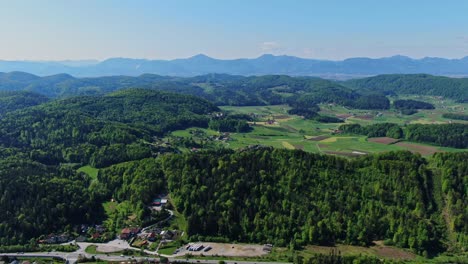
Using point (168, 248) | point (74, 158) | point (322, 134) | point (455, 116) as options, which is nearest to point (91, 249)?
point (168, 248)

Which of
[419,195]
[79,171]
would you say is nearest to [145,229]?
[79,171]

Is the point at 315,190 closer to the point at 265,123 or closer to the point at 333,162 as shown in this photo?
the point at 333,162

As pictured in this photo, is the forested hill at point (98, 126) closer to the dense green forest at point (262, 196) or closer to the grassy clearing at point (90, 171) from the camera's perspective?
the grassy clearing at point (90, 171)

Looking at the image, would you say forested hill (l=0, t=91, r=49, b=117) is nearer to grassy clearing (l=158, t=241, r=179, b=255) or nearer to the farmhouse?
the farmhouse

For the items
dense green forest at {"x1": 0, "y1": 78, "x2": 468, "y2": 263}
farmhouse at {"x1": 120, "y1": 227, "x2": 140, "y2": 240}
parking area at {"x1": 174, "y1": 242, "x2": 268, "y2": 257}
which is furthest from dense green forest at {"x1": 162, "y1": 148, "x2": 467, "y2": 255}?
farmhouse at {"x1": 120, "y1": 227, "x2": 140, "y2": 240}

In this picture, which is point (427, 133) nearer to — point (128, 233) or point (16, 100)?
point (128, 233)
